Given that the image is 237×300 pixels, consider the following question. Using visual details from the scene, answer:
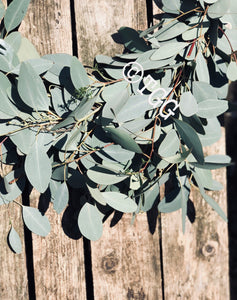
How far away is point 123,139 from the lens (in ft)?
Result: 2.52

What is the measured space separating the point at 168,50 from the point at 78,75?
0.18 meters

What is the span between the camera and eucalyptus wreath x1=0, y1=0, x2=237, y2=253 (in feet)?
2.54

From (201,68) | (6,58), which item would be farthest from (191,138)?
(6,58)

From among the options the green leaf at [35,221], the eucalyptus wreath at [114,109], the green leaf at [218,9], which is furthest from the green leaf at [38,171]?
the green leaf at [218,9]

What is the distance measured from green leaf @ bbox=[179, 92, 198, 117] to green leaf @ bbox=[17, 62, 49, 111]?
10.0 inches

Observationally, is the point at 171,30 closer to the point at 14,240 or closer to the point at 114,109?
the point at 114,109

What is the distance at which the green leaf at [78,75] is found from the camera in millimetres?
766

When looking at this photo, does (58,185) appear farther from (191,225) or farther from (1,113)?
(191,225)

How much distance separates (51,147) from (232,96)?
1396mm

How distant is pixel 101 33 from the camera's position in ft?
2.91

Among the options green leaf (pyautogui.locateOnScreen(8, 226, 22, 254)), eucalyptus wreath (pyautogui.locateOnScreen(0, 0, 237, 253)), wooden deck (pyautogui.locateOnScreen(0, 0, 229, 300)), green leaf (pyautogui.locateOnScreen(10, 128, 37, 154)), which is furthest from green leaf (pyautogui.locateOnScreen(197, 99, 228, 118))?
green leaf (pyautogui.locateOnScreen(8, 226, 22, 254))

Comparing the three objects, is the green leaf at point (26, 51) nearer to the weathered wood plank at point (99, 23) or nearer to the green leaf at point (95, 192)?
the weathered wood plank at point (99, 23)

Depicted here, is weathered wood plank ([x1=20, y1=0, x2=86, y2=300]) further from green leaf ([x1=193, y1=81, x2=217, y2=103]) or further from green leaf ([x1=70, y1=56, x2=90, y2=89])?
green leaf ([x1=193, y1=81, x2=217, y2=103])

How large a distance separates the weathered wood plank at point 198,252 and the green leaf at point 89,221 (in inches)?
8.2
